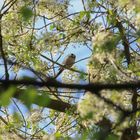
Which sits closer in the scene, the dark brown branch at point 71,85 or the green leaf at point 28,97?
the dark brown branch at point 71,85

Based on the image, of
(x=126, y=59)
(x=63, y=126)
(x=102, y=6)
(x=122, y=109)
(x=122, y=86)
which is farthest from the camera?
(x=63, y=126)

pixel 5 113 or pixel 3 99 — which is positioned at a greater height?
pixel 5 113

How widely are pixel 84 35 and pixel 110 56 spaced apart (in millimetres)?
3842

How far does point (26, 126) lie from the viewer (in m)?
8.30

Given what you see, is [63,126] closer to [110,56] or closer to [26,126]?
[26,126]

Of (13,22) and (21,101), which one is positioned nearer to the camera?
(21,101)

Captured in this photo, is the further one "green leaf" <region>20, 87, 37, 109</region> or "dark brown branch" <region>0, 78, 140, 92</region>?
"green leaf" <region>20, 87, 37, 109</region>

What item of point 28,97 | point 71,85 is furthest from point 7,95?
point 71,85

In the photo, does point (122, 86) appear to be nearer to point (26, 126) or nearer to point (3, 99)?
point (3, 99)

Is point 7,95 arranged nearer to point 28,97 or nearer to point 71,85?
point 28,97

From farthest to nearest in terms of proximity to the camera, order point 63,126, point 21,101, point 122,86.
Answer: point 63,126
point 21,101
point 122,86

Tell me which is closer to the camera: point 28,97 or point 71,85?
point 71,85

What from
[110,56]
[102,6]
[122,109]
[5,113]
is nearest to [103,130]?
[122,109]

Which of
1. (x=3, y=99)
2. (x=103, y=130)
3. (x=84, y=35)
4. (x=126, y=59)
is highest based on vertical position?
(x=84, y=35)
